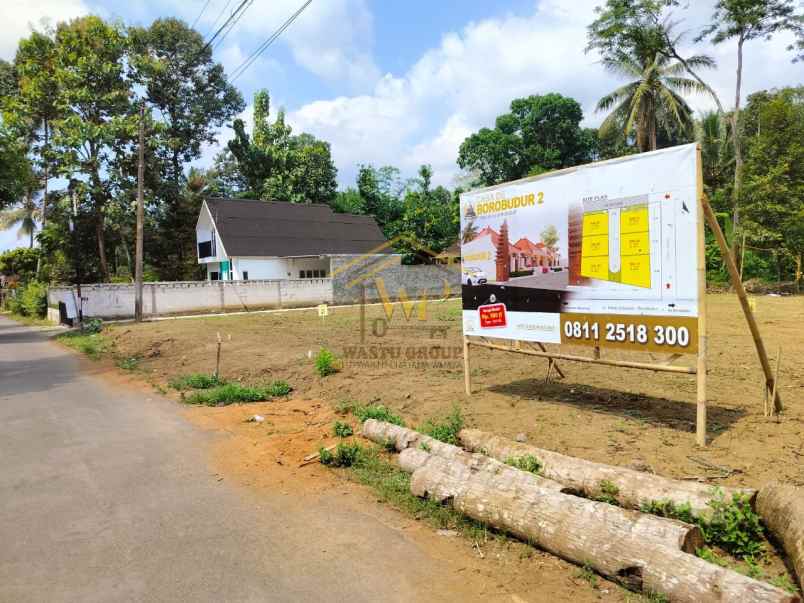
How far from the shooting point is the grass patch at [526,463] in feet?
16.0

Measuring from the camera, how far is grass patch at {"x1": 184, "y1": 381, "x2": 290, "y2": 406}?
884cm

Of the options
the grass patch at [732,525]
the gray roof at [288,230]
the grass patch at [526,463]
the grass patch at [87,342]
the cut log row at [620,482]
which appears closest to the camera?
the grass patch at [732,525]

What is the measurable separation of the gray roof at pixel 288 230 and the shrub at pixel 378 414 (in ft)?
97.5

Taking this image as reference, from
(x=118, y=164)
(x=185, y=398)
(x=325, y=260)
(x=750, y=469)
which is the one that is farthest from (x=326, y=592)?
(x=118, y=164)

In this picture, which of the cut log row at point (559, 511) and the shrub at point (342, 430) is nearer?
the cut log row at point (559, 511)

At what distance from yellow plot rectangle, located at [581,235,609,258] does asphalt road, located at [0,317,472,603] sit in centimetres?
365

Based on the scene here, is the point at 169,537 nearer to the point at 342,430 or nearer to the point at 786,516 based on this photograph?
the point at 342,430

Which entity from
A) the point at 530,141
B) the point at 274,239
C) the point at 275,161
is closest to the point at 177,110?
the point at 275,161

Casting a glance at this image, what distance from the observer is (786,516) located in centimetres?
351

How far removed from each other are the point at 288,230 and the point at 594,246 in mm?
34661

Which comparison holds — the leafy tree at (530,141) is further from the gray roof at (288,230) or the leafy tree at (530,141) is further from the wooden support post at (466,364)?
the wooden support post at (466,364)

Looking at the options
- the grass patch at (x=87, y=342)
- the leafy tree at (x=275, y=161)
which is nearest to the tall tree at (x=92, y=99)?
the leafy tree at (x=275, y=161)

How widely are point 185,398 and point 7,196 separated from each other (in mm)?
23195

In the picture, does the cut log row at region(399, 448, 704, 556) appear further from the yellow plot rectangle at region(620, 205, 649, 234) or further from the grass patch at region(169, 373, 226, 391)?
the grass patch at region(169, 373, 226, 391)
